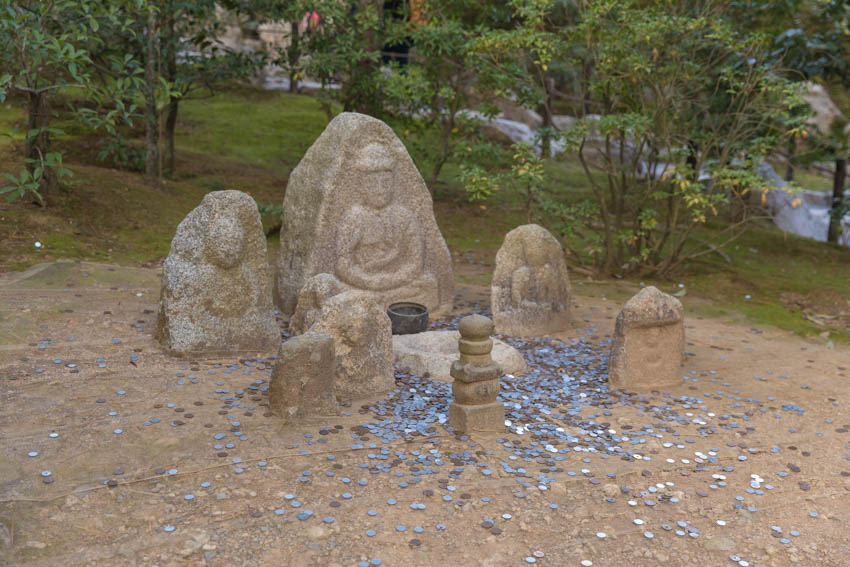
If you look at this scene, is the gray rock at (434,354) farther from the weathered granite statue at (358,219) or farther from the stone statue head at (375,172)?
the stone statue head at (375,172)

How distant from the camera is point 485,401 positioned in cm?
575

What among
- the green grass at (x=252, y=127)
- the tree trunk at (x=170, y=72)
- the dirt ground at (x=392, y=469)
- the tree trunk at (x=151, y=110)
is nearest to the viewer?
the dirt ground at (x=392, y=469)

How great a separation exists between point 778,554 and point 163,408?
13.7 feet

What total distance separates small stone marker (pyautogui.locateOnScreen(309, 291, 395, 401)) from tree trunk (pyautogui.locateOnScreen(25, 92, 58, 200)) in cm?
559

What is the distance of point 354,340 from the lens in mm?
6188

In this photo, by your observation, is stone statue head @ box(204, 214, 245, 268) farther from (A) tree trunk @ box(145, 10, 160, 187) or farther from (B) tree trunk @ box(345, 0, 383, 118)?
(B) tree trunk @ box(345, 0, 383, 118)

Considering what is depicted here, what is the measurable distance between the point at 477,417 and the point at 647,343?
200 cm

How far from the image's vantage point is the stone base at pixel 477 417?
5.70 metres

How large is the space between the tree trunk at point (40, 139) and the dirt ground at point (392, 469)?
377 cm

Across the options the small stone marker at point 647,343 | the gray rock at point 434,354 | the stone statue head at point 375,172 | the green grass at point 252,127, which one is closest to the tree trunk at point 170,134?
the green grass at point 252,127

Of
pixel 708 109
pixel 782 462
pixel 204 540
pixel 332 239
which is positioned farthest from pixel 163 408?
pixel 708 109

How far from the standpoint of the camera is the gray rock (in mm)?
6812

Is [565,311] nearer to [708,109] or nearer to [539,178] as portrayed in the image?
[539,178]

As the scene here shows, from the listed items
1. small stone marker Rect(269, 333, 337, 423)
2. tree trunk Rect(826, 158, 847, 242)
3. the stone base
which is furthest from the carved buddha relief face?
tree trunk Rect(826, 158, 847, 242)
